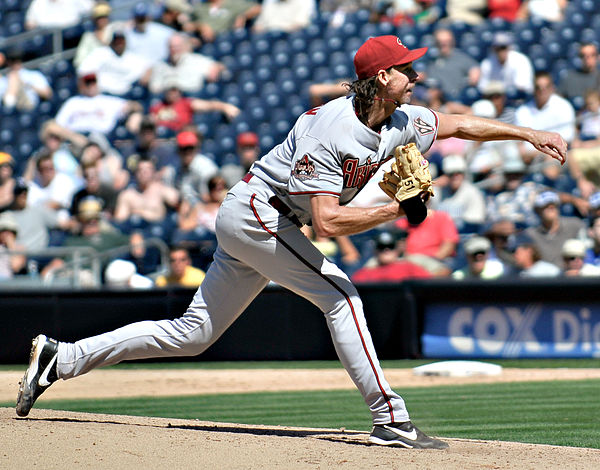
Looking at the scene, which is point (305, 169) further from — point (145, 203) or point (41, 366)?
point (145, 203)

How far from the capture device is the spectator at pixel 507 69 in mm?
12320

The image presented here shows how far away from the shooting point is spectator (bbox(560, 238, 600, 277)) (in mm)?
A: 9664

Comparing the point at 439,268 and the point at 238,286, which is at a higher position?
the point at 238,286

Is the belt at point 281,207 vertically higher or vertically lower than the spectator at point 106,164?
higher

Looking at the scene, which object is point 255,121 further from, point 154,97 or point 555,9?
point 555,9

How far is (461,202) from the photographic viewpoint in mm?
10703

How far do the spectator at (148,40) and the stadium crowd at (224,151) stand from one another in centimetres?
2

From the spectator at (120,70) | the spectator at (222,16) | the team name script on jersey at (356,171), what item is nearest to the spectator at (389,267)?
the team name script on jersey at (356,171)

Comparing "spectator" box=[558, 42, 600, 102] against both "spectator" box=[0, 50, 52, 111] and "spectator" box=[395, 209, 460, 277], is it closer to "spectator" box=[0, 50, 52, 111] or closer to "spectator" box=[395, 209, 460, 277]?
"spectator" box=[395, 209, 460, 277]

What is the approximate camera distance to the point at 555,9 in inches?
531

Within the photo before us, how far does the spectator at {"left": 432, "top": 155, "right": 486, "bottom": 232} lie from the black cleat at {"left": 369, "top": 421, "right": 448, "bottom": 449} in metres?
6.12

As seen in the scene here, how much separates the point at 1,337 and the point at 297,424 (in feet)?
17.5

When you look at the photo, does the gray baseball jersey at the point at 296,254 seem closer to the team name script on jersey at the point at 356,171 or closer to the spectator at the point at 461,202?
the team name script on jersey at the point at 356,171

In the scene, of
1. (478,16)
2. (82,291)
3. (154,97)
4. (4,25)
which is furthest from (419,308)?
(4,25)
